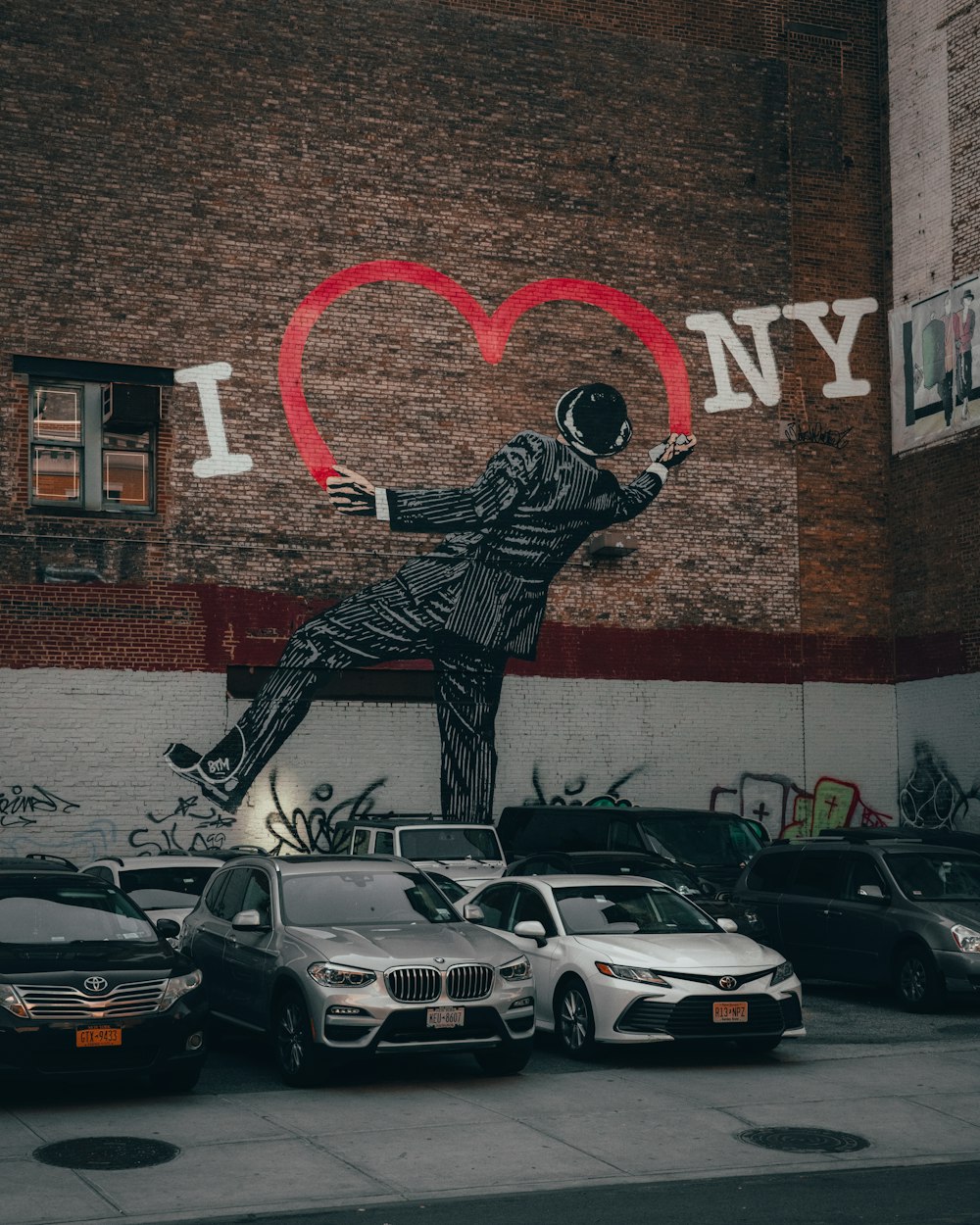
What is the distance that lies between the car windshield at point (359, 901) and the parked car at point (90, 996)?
112cm

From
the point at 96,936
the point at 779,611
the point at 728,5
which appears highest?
the point at 728,5

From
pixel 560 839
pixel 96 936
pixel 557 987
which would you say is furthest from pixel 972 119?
pixel 96 936

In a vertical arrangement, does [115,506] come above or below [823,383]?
below

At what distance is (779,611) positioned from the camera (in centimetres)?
2531

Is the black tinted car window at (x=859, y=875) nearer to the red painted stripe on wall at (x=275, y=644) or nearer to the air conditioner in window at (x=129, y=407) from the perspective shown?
the red painted stripe on wall at (x=275, y=644)

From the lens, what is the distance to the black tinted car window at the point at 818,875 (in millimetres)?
16234

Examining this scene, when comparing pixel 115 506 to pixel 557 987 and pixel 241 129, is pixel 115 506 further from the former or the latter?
pixel 557 987

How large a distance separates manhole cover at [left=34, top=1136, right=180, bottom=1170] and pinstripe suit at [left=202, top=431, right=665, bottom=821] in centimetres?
1306

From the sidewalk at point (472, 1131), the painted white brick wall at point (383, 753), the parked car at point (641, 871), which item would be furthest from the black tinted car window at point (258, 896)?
the painted white brick wall at point (383, 753)

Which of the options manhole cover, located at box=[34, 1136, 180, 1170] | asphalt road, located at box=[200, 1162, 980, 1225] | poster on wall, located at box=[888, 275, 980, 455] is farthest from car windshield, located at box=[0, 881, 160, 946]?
poster on wall, located at box=[888, 275, 980, 455]

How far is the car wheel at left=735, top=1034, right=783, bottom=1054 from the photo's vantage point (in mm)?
12266

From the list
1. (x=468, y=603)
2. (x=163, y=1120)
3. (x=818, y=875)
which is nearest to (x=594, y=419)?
(x=468, y=603)

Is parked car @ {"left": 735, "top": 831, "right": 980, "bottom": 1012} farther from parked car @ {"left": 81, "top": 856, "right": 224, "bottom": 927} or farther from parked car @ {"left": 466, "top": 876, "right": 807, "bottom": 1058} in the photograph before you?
parked car @ {"left": 81, "top": 856, "right": 224, "bottom": 927}

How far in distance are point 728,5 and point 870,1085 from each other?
66.5ft
